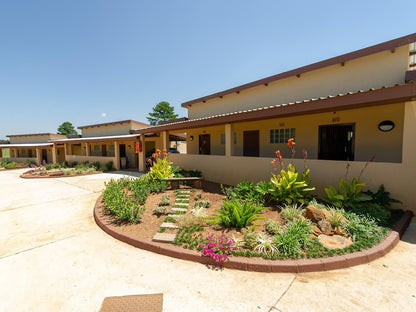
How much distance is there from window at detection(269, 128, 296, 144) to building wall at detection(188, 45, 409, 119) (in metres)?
1.34

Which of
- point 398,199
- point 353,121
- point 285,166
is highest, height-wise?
point 353,121

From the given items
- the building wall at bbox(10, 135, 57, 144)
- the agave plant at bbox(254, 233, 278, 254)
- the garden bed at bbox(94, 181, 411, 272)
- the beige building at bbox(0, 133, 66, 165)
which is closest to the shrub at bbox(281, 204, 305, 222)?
the garden bed at bbox(94, 181, 411, 272)

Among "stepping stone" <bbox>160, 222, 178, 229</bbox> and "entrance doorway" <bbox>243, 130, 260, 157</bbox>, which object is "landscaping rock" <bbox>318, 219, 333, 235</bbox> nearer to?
"stepping stone" <bbox>160, 222, 178, 229</bbox>

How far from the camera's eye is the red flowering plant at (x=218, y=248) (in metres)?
3.03

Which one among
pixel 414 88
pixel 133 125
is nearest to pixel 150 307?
pixel 414 88

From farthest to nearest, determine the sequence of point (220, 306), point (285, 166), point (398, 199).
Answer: point (285, 166)
point (398, 199)
point (220, 306)

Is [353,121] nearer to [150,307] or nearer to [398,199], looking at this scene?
[398,199]

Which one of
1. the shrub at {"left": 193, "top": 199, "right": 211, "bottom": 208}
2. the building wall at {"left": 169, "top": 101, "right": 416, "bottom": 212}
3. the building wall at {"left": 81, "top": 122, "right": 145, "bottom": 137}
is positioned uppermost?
the building wall at {"left": 81, "top": 122, "right": 145, "bottom": 137}

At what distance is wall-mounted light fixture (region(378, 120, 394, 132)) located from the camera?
6.12 m

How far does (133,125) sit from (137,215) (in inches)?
574

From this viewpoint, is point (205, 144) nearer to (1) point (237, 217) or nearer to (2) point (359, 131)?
(2) point (359, 131)

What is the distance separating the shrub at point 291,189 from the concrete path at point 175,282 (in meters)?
2.01

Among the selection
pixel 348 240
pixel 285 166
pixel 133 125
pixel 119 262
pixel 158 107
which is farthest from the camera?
pixel 158 107

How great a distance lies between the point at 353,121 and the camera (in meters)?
6.85
